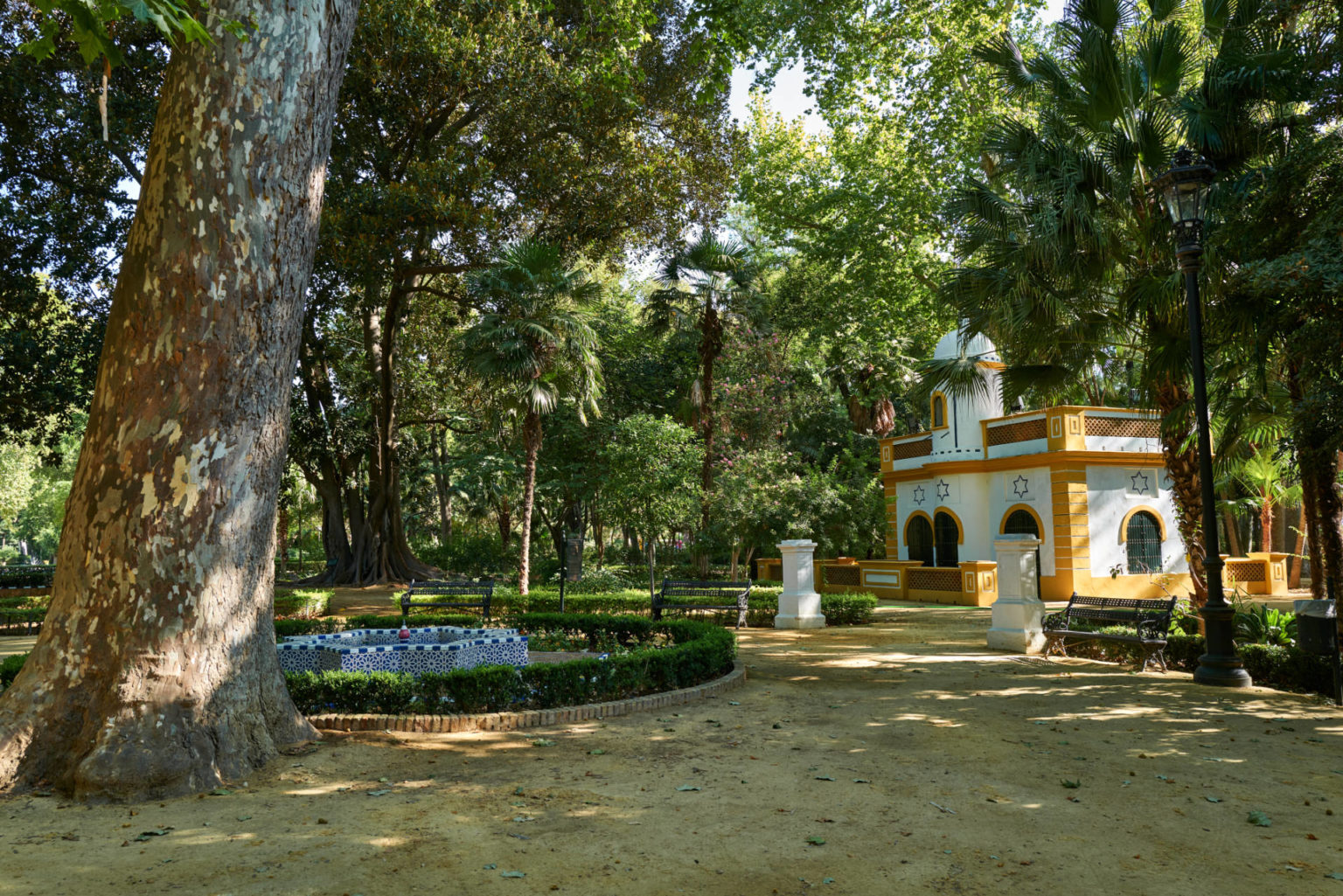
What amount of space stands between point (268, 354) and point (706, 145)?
15764 mm

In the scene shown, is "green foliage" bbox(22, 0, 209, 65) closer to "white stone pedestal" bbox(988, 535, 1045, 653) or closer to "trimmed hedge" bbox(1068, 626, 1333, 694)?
"trimmed hedge" bbox(1068, 626, 1333, 694)

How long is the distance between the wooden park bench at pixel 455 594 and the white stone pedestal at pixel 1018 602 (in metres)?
8.37

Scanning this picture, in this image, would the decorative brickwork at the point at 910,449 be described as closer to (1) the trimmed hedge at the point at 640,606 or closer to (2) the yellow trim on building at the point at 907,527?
(2) the yellow trim on building at the point at 907,527

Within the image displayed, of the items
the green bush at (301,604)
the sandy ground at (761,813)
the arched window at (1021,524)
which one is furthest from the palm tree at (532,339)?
the arched window at (1021,524)

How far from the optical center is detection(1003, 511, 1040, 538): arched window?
23.7 m

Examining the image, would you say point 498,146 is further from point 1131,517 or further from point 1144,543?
point 1144,543

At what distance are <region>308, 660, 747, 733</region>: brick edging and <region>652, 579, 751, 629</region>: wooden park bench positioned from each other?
21.6 feet

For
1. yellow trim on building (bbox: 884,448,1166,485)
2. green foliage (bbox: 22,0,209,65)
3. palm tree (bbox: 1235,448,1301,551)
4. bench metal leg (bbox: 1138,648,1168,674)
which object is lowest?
bench metal leg (bbox: 1138,648,1168,674)

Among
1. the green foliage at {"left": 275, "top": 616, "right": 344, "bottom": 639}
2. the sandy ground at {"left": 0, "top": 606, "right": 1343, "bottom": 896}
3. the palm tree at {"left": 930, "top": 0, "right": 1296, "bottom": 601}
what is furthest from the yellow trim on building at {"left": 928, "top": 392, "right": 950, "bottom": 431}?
the green foliage at {"left": 275, "top": 616, "right": 344, "bottom": 639}

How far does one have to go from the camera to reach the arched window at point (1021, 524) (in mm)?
23688

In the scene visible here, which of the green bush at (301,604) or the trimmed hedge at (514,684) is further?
the green bush at (301,604)

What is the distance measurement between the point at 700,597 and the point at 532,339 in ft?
21.4

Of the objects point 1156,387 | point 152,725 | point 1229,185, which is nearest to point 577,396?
point 1156,387

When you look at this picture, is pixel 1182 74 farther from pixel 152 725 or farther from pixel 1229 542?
pixel 1229 542
